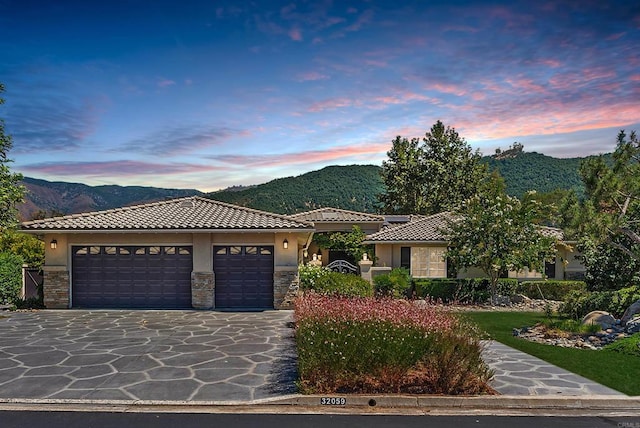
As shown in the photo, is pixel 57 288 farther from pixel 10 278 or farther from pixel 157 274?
pixel 157 274

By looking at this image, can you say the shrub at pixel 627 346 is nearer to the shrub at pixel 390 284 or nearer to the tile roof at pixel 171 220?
the shrub at pixel 390 284

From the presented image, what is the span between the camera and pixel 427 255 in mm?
25453

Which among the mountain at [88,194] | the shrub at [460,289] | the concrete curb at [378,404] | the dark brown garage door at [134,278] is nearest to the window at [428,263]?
the shrub at [460,289]

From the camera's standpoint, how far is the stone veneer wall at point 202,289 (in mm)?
18547

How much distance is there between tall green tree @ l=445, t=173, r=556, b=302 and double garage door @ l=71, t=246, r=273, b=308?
8.81 metres

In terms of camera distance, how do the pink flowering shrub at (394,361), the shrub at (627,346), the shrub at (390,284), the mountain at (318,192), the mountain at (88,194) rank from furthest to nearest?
1. the mountain at (88,194)
2. the mountain at (318,192)
3. the shrub at (390,284)
4. the shrub at (627,346)
5. the pink flowering shrub at (394,361)

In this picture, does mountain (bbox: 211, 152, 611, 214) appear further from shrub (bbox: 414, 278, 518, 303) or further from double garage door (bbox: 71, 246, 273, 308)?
double garage door (bbox: 71, 246, 273, 308)

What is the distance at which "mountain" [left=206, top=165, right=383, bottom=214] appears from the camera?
59.5 meters

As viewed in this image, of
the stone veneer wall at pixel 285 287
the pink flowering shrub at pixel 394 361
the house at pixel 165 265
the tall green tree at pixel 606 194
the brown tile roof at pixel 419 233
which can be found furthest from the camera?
the brown tile roof at pixel 419 233

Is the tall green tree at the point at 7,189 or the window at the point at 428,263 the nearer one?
the tall green tree at the point at 7,189

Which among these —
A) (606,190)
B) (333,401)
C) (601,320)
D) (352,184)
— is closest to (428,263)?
(601,320)

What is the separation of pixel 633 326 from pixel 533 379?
5878mm

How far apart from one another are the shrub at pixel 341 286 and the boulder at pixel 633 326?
7.52 m

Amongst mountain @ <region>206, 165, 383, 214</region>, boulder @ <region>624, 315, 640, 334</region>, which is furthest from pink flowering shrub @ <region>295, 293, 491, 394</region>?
mountain @ <region>206, 165, 383, 214</region>
